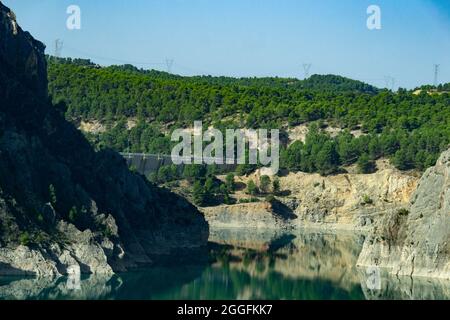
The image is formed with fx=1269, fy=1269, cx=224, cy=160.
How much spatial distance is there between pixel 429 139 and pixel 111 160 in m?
43.9

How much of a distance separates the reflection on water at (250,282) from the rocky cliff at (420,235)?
1.23 m

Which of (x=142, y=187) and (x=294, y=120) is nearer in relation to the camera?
(x=142, y=187)

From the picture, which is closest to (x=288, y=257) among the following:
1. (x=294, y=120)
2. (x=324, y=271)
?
(x=324, y=271)

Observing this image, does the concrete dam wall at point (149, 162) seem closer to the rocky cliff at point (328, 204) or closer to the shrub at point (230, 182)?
the shrub at point (230, 182)

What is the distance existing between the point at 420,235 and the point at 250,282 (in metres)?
9.70

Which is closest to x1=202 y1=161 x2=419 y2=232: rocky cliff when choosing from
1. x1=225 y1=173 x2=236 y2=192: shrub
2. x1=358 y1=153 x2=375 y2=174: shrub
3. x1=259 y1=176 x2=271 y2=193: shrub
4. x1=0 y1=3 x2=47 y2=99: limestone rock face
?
x1=358 y1=153 x2=375 y2=174: shrub

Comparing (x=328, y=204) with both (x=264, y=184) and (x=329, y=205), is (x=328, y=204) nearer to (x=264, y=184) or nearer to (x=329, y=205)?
(x=329, y=205)

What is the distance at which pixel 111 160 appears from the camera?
265 feet

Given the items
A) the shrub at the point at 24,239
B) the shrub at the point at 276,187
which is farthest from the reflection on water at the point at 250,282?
the shrub at the point at 276,187

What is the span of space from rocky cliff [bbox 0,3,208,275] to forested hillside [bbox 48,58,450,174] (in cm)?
3597

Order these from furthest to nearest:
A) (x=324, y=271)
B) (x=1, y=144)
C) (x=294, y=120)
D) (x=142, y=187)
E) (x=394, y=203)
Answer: (x=294, y=120), (x=394, y=203), (x=142, y=187), (x=324, y=271), (x=1, y=144)

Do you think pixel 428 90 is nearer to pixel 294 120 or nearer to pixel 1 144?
pixel 294 120

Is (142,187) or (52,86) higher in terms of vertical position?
(52,86)
